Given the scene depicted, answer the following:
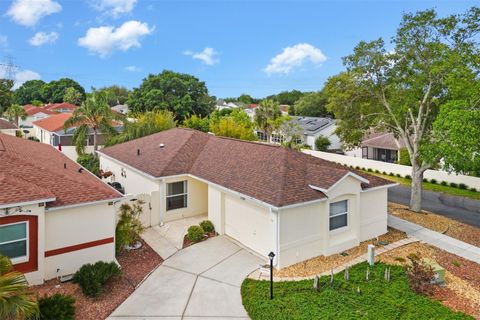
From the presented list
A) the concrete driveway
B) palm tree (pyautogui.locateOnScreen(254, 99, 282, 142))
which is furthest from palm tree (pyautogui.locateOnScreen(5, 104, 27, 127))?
the concrete driveway

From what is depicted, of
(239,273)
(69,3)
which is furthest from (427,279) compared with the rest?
(69,3)

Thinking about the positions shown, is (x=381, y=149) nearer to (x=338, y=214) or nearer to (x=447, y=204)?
(x=447, y=204)

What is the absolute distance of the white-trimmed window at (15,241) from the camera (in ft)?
34.1

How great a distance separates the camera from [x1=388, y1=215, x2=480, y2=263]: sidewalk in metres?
15.0

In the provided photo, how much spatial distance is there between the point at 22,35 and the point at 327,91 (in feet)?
119

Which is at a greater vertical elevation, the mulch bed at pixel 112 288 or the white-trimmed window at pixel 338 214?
the white-trimmed window at pixel 338 214

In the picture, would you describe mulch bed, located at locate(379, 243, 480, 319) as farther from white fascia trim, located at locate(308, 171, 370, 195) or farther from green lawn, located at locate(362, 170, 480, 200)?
green lawn, located at locate(362, 170, 480, 200)

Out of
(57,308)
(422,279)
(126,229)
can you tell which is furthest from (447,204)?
(57,308)

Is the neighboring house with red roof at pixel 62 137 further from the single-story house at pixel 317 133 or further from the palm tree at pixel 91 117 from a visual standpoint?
the single-story house at pixel 317 133

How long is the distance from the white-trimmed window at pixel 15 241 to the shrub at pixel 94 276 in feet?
5.80

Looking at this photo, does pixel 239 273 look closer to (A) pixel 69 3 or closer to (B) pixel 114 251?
A: (B) pixel 114 251

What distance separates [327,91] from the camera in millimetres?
24359

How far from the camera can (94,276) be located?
35.3ft

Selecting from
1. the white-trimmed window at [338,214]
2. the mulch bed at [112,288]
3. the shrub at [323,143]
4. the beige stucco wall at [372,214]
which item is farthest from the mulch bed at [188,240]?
the shrub at [323,143]
